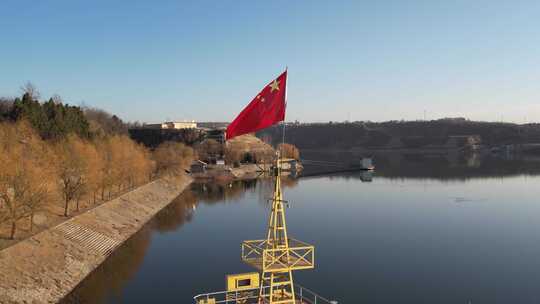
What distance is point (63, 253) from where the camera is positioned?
40.9 meters

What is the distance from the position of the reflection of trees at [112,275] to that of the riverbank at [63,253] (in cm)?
67

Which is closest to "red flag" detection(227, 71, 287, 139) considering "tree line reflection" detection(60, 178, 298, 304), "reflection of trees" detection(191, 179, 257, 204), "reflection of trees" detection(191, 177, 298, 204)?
"tree line reflection" detection(60, 178, 298, 304)

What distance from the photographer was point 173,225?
6538cm

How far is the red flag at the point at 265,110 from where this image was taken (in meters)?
18.6

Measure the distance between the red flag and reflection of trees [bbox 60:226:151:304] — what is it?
23.5m

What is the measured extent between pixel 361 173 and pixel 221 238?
9430 centimetres

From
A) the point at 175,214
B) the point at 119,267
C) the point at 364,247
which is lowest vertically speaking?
the point at 119,267

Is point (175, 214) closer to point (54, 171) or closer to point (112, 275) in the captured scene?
point (54, 171)

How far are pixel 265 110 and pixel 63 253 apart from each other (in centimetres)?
3062

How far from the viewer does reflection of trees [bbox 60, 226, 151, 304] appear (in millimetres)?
35719

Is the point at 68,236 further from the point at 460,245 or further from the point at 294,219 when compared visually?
the point at 460,245

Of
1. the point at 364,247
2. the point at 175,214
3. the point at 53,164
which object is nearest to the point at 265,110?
the point at 364,247

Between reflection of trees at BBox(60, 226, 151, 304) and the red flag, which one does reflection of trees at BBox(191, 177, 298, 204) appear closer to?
reflection of trees at BBox(60, 226, 151, 304)

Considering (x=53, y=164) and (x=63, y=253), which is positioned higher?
(x=53, y=164)
